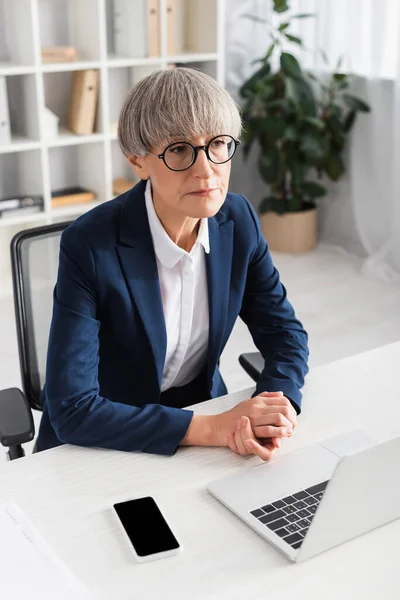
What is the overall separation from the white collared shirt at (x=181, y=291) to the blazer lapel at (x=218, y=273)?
18 millimetres

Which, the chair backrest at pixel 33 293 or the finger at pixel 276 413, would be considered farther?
the chair backrest at pixel 33 293

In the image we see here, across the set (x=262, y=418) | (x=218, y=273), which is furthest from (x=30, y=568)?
(x=218, y=273)

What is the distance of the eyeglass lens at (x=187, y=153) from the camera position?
134 cm

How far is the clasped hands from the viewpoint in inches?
50.0

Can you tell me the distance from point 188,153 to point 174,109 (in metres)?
0.08

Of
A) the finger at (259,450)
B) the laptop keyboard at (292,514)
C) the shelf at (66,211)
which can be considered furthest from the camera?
the shelf at (66,211)

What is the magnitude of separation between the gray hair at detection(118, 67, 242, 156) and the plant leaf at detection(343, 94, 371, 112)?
277 centimetres

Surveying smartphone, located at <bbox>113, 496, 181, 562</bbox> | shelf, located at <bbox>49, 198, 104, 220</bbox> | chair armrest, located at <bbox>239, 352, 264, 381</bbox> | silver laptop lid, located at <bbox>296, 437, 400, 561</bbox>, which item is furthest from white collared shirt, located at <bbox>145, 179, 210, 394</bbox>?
shelf, located at <bbox>49, 198, 104, 220</bbox>

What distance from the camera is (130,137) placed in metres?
1.37

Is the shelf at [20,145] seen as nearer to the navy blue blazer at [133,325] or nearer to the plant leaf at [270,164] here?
the plant leaf at [270,164]

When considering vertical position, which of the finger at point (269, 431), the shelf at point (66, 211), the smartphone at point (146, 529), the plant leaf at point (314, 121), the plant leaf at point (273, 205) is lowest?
the plant leaf at point (273, 205)

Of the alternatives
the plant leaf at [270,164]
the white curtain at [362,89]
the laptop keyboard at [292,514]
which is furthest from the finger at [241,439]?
the plant leaf at [270,164]

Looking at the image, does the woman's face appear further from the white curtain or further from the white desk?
the white curtain

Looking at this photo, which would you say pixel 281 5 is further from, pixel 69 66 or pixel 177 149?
pixel 177 149
